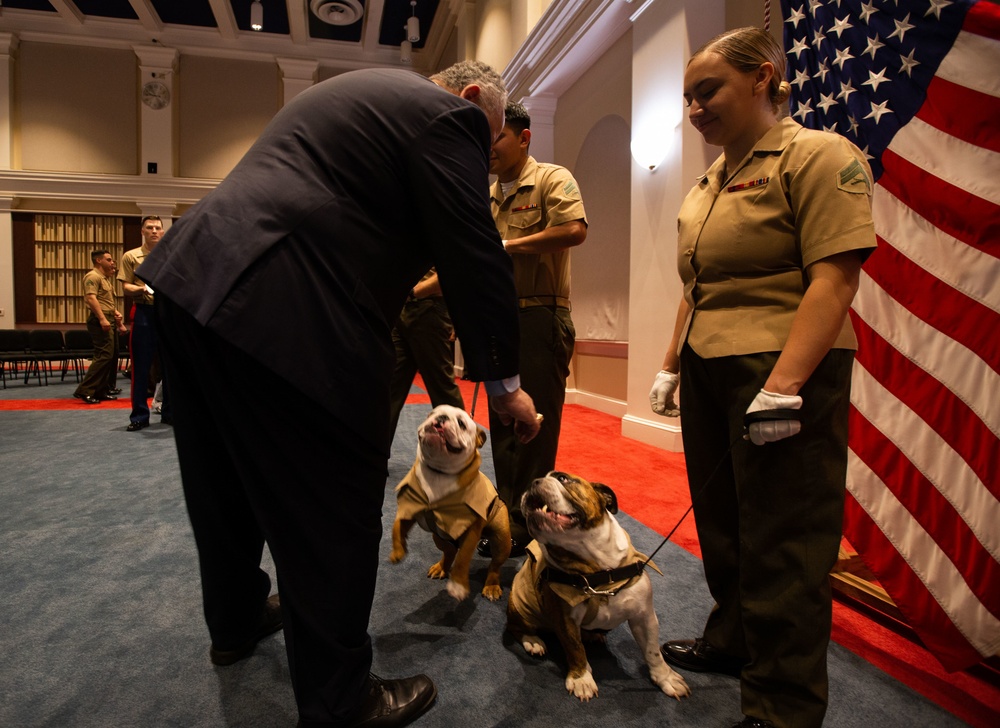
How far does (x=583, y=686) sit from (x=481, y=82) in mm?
1497

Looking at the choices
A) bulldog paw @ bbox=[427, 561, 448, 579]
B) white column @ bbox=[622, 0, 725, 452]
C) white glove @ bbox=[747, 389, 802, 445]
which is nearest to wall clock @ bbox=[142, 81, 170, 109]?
white column @ bbox=[622, 0, 725, 452]

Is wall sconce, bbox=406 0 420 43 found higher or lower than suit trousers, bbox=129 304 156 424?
higher

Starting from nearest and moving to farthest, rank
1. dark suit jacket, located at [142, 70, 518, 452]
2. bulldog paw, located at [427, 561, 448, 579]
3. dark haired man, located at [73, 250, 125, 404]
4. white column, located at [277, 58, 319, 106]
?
1. dark suit jacket, located at [142, 70, 518, 452]
2. bulldog paw, located at [427, 561, 448, 579]
3. dark haired man, located at [73, 250, 125, 404]
4. white column, located at [277, 58, 319, 106]

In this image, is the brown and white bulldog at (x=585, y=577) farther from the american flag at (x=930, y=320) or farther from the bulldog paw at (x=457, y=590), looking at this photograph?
the american flag at (x=930, y=320)

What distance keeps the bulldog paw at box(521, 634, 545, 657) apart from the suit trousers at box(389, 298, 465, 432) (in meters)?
1.37

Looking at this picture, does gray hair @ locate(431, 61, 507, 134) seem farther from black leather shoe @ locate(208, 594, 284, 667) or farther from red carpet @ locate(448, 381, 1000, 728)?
red carpet @ locate(448, 381, 1000, 728)

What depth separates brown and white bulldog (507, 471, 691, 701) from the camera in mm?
1405

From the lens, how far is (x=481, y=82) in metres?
1.36

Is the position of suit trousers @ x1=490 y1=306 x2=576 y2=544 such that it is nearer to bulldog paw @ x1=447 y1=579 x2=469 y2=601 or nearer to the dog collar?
bulldog paw @ x1=447 y1=579 x2=469 y2=601

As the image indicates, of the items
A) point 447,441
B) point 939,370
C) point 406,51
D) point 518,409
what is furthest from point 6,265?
point 939,370

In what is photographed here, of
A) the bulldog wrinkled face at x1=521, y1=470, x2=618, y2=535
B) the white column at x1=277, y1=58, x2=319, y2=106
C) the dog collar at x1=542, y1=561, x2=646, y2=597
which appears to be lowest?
the dog collar at x1=542, y1=561, x2=646, y2=597

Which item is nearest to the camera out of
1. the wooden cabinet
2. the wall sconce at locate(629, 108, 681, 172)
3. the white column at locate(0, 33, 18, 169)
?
the wall sconce at locate(629, 108, 681, 172)

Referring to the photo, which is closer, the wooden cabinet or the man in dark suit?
the man in dark suit

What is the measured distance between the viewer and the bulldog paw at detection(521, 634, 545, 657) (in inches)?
63.2
